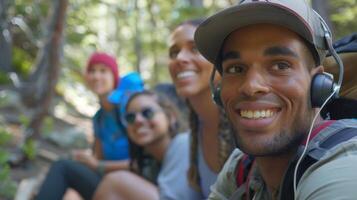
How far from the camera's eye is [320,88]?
1.54 m

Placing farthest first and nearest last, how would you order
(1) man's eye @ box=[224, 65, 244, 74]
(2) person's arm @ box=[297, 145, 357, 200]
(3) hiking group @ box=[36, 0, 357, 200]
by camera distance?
(1) man's eye @ box=[224, 65, 244, 74], (3) hiking group @ box=[36, 0, 357, 200], (2) person's arm @ box=[297, 145, 357, 200]

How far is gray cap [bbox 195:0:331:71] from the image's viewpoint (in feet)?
5.02

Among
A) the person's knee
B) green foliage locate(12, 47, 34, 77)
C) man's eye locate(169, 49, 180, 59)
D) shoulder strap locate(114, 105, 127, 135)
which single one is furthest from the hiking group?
green foliage locate(12, 47, 34, 77)

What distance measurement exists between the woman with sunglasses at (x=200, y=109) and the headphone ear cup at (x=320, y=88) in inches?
55.8

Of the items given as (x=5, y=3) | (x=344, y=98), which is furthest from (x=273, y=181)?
(x=5, y=3)

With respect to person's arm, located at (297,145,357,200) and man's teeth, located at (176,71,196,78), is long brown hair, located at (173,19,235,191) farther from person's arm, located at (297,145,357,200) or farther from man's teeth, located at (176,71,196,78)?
person's arm, located at (297,145,357,200)

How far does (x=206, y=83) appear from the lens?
3031 millimetres

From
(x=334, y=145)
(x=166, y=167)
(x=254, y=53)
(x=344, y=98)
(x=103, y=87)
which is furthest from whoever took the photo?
(x=103, y=87)

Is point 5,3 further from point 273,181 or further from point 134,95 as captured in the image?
point 273,181

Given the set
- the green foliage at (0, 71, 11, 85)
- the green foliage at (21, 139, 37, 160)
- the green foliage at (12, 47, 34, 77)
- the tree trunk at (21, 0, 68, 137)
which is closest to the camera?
the tree trunk at (21, 0, 68, 137)

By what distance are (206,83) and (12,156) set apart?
4619 millimetres

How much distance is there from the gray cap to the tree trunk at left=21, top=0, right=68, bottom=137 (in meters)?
4.61

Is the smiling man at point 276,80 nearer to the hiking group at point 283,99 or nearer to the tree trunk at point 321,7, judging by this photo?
the hiking group at point 283,99

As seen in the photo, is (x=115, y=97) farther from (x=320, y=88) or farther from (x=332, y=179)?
(x=332, y=179)
